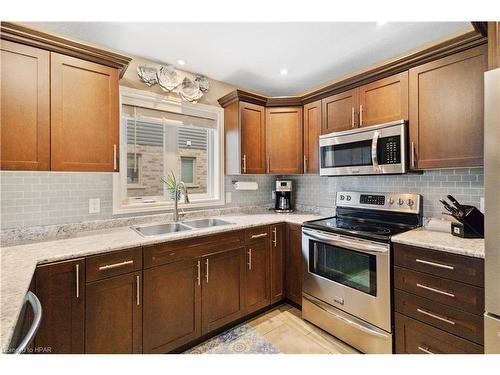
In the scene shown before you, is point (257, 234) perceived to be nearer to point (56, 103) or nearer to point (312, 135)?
point (312, 135)

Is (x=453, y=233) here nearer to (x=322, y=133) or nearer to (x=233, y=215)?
(x=322, y=133)

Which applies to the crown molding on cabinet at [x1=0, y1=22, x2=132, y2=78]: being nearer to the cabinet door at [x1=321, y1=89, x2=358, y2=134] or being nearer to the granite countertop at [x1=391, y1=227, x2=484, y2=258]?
the cabinet door at [x1=321, y1=89, x2=358, y2=134]

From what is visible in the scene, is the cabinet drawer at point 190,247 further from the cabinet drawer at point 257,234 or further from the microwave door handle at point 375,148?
the microwave door handle at point 375,148

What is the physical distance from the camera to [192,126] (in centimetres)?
256

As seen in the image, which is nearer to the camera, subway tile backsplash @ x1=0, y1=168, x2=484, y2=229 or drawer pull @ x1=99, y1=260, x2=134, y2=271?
drawer pull @ x1=99, y1=260, x2=134, y2=271

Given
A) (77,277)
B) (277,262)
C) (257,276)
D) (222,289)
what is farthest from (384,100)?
(77,277)

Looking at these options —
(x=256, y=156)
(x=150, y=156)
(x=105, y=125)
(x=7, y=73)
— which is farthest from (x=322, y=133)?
(x=7, y=73)

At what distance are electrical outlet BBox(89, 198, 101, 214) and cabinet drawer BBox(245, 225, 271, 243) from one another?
126cm

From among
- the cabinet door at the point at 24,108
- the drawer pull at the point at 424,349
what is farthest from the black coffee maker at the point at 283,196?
the cabinet door at the point at 24,108

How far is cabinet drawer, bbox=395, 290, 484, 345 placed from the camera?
50.4 inches

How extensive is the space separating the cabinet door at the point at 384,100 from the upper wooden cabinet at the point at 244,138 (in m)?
1.05

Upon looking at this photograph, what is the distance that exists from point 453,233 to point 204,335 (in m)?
1.97

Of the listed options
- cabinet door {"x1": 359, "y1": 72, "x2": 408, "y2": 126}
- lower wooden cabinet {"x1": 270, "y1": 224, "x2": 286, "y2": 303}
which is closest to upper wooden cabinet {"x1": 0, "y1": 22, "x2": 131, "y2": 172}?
lower wooden cabinet {"x1": 270, "y1": 224, "x2": 286, "y2": 303}

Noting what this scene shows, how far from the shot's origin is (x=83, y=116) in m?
1.59
